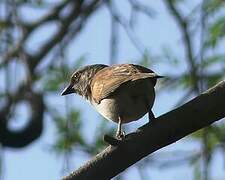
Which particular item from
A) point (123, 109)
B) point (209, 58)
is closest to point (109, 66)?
point (123, 109)

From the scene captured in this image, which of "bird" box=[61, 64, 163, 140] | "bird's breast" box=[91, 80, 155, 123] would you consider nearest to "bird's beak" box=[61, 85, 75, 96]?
"bird" box=[61, 64, 163, 140]

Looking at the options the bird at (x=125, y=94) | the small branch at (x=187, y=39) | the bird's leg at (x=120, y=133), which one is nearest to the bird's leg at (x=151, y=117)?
the bird at (x=125, y=94)

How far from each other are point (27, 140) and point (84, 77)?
92 centimetres

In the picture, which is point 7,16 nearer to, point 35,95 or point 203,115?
point 35,95

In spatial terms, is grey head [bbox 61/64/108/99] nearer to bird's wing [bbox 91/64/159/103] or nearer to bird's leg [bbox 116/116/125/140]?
bird's wing [bbox 91/64/159/103]

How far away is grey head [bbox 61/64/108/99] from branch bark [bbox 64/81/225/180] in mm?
1209

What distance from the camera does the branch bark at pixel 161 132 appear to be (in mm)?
3158

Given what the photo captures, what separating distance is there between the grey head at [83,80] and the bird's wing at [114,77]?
162 mm

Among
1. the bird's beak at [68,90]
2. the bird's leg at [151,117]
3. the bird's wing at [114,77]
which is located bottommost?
the bird's beak at [68,90]

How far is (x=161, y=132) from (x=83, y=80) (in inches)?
53.6

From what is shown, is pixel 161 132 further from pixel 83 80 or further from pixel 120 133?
pixel 83 80

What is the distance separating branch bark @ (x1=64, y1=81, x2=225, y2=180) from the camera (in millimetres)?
3158

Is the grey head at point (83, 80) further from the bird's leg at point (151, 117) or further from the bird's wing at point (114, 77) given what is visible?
the bird's leg at point (151, 117)

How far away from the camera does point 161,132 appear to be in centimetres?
320
